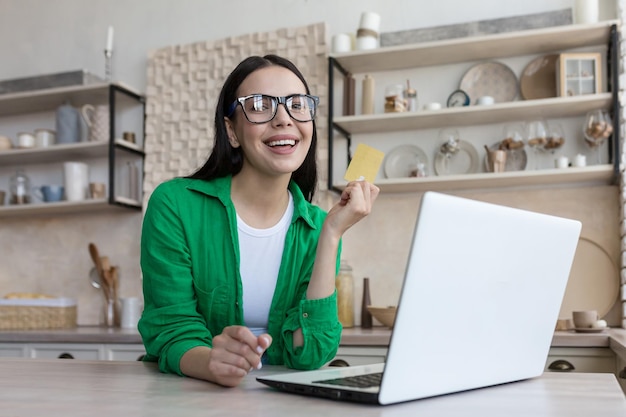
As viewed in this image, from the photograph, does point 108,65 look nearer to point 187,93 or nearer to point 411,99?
point 187,93

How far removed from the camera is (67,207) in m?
3.80

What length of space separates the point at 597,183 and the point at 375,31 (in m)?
1.19

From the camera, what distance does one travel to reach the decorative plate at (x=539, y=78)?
3.24 metres

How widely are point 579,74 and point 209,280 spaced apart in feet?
7.26

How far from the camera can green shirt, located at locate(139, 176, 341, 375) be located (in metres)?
1.40

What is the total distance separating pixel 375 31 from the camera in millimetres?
3383

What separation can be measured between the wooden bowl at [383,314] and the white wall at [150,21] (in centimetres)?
135

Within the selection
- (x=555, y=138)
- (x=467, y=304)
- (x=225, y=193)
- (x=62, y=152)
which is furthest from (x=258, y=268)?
(x=62, y=152)

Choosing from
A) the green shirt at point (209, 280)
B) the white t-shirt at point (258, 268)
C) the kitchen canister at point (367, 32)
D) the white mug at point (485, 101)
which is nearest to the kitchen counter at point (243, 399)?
the green shirt at point (209, 280)

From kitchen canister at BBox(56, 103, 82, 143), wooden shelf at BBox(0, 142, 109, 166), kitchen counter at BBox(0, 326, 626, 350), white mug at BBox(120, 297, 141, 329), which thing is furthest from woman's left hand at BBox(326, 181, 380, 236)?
kitchen canister at BBox(56, 103, 82, 143)

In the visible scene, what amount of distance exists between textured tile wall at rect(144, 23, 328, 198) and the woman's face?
6.73 feet

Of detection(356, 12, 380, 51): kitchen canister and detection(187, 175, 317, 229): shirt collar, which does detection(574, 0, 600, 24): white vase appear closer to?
detection(356, 12, 380, 51): kitchen canister

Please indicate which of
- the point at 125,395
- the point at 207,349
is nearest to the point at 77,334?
the point at 207,349

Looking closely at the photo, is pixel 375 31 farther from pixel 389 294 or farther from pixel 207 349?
pixel 207 349
